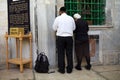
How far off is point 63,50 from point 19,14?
1800 millimetres

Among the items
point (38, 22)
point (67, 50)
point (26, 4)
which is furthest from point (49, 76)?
point (26, 4)

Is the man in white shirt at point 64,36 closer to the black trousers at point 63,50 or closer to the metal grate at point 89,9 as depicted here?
the black trousers at point 63,50

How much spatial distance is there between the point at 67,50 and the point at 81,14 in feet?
4.83

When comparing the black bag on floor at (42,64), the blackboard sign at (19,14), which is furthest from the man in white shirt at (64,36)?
the blackboard sign at (19,14)

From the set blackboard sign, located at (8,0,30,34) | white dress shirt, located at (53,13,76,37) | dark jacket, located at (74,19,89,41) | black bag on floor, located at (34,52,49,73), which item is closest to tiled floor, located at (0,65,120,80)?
black bag on floor, located at (34,52,49,73)

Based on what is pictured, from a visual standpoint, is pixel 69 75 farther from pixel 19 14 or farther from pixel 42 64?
pixel 19 14

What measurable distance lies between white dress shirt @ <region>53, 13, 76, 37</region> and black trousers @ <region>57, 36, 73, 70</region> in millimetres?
152

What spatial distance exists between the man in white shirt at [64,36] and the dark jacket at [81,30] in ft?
0.71

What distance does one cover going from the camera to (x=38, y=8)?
901cm

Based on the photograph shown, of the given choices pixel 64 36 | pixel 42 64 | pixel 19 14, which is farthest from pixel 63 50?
pixel 19 14

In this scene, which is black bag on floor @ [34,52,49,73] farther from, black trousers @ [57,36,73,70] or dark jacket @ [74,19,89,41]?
dark jacket @ [74,19,89,41]

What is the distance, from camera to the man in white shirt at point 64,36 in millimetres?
8617

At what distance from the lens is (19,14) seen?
9.23 metres

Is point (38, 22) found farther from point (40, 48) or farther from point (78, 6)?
point (78, 6)
